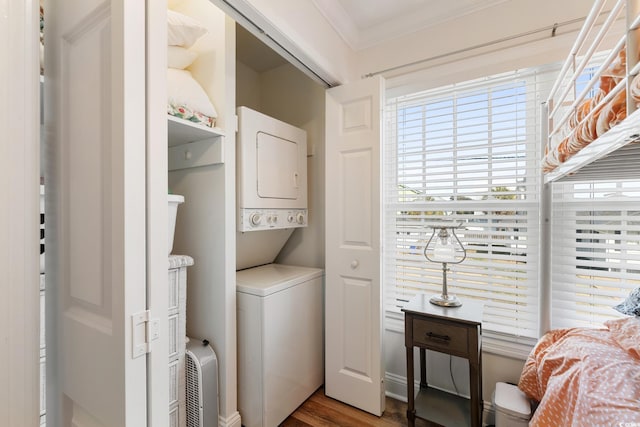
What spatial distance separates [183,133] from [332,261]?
1.20m

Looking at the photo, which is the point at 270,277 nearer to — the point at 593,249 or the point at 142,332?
the point at 142,332

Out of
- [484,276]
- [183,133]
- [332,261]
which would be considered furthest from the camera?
[332,261]

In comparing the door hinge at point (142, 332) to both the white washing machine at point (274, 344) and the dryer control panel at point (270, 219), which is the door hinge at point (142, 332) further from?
the dryer control panel at point (270, 219)

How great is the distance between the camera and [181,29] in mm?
1332

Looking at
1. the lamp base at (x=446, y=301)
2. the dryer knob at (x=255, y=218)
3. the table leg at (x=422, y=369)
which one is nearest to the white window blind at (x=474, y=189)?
the lamp base at (x=446, y=301)

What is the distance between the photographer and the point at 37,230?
74cm

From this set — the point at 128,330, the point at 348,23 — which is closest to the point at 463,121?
the point at 348,23

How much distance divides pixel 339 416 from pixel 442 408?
0.63 metres

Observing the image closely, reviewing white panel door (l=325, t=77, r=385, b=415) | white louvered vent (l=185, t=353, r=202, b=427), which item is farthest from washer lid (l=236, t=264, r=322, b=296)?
white louvered vent (l=185, t=353, r=202, b=427)

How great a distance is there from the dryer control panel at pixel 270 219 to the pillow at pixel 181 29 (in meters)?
0.91

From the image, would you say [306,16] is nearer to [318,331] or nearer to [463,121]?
[463,121]

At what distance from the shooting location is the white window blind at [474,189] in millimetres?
1688

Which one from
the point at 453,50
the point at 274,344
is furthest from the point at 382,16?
the point at 274,344

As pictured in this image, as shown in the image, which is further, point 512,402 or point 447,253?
point 447,253
